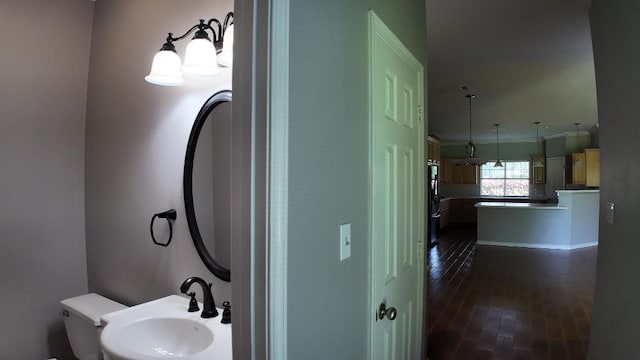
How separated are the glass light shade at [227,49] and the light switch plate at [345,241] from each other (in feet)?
2.96

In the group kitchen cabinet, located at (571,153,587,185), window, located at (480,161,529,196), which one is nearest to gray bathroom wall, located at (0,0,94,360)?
kitchen cabinet, located at (571,153,587,185)

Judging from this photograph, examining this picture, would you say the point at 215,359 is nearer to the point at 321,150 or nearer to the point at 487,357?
the point at 321,150

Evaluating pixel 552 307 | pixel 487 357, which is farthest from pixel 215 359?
pixel 552 307

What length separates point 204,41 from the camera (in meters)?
1.54

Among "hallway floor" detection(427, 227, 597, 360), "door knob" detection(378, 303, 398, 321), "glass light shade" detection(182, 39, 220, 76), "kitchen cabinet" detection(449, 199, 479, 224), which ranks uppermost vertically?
"glass light shade" detection(182, 39, 220, 76)

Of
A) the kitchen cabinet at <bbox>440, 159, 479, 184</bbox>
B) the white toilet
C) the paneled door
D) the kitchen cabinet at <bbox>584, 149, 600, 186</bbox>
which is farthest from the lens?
the kitchen cabinet at <bbox>440, 159, 479, 184</bbox>

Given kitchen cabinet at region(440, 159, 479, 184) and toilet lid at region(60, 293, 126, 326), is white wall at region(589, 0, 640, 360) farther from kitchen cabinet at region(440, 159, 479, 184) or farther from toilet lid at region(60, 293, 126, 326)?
kitchen cabinet at region(440, 159, 479, 184)

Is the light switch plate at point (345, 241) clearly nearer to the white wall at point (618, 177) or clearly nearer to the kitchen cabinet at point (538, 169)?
the white wall at point (618, 177)

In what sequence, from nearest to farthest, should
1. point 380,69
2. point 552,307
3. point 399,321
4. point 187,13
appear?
1. point 380,69
2. point 399,321
3. point 187,13
4. point 552,307

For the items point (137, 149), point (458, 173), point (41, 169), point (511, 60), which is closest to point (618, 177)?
point (511, 60)

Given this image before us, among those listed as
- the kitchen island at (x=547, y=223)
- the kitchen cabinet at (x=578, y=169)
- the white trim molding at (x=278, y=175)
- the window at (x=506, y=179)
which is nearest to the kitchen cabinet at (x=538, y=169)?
the window at (x=506, y=179)

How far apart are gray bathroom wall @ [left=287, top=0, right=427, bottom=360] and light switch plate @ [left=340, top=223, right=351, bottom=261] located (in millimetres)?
20

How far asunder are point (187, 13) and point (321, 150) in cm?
132

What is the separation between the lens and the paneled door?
1.35 meters
